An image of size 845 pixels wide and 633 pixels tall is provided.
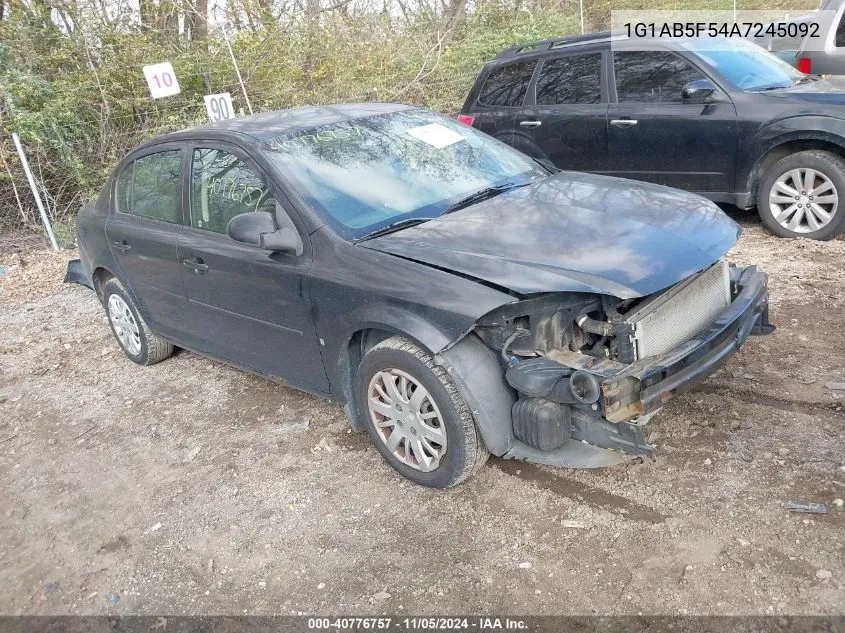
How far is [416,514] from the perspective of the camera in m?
3.27

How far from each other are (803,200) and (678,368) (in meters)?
3.73

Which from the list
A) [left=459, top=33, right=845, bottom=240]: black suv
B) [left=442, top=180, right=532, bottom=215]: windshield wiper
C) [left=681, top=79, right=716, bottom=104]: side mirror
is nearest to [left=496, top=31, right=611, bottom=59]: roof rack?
[left=459, top=33, right=845, bottom=240]: black suv

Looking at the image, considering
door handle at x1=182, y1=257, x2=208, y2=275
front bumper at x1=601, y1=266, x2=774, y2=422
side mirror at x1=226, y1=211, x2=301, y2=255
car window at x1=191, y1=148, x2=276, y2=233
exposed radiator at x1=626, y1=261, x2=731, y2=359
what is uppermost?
car window at x1=191, y1=148, x2=276, y2=233

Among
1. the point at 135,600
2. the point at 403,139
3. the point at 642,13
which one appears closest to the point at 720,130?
the point at 403,139

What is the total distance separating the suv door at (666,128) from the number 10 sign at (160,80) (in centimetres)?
548

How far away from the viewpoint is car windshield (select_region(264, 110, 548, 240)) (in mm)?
3537

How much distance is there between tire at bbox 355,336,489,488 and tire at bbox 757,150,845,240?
13.5ft

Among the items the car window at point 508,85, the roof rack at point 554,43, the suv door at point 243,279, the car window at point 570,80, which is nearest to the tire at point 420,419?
the suv door at point 243,279

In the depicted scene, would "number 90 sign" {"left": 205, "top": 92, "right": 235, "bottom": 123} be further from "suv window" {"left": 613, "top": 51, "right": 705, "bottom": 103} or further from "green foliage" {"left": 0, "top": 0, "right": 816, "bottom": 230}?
"suv window" {"left": 613, "top": 51, "right": 705, "bottom": 103}

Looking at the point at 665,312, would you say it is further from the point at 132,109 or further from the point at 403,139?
the point at 132,109

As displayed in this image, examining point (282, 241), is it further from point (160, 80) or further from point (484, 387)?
point (160, 80)

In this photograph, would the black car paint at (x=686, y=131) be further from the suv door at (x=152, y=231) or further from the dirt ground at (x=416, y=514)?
the suv door at (x=152, y=231)

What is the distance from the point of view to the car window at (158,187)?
170 inches

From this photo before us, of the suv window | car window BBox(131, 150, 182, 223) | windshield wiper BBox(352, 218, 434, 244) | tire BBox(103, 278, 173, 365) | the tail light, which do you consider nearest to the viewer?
windshield wiper BBox(352, 218, 434, 244)
